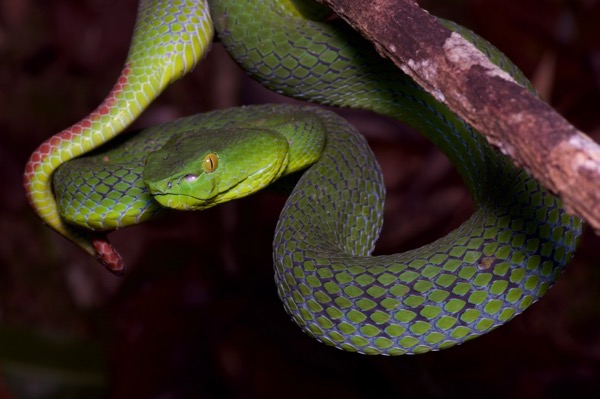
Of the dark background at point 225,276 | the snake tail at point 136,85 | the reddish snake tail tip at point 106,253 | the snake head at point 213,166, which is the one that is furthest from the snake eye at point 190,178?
the dark background at point 225,276

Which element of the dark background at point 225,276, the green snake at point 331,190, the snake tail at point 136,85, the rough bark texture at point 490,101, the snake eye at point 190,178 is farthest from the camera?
the dark background at point 225,276

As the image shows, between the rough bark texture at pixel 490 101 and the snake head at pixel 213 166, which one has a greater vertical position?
the rough bark texture at pixel 490 101

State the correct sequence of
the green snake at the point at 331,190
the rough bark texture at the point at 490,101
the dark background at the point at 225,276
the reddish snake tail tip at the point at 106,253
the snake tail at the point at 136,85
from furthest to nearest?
the dark background at the point at 225,276 → the reddish snake tail tip at the point at 106,253 → the snake tail at the point at 136,85 → the green snake at the point at 331,190 → the rough bark texture at the point at 490,101

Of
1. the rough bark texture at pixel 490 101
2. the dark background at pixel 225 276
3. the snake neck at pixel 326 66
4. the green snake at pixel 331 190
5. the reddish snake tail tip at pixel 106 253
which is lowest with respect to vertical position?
the dark background at pixel 225 276

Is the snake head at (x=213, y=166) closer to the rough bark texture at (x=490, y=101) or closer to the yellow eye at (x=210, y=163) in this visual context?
the yellow eye at (x=210, y=163)

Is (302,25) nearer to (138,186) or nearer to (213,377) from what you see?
(138,186)

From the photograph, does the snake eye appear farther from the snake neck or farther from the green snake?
the snake neck

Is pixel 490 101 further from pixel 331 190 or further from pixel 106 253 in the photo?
pixel 106 253
